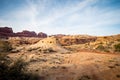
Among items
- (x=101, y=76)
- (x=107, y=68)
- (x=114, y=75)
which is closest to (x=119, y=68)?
(x=107, y=68)

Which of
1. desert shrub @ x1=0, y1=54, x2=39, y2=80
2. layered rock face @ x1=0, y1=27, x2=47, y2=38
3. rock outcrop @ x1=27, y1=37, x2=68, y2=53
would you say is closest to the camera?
desert shrub @ x1=0, y1=54, x2=39, y2=80

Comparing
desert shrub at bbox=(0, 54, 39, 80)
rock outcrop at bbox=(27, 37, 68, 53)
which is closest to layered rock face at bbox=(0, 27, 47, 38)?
rock outcrop at bbox=(27, 37, 68, 53)

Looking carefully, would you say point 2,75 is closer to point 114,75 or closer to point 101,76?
point 101,76

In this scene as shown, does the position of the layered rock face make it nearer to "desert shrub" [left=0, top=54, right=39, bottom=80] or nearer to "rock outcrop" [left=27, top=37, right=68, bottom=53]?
"rock outcrop" [left=27, top=37, right=68, bottom=53]

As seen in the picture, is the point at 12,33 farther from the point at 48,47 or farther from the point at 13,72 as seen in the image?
the point at 13,72

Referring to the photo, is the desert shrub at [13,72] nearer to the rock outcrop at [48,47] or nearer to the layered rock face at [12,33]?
the rock outcrop at [48,47]

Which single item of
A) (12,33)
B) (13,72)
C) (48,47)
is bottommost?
(13,72)

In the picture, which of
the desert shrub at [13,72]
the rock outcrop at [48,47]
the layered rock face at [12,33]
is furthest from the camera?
the layered rock face at [12,33]

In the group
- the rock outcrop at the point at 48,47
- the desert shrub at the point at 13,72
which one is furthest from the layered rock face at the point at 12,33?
the desert shrub at the point at 13,72

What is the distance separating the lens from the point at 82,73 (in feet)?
35.6

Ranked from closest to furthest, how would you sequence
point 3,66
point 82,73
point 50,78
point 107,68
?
point 3,66, point 50,78, point 82,73, point 107,68

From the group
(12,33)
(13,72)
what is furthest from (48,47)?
(12,33)

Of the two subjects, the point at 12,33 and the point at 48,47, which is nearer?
the point at 48,47

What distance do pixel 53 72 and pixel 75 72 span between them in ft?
5.09
